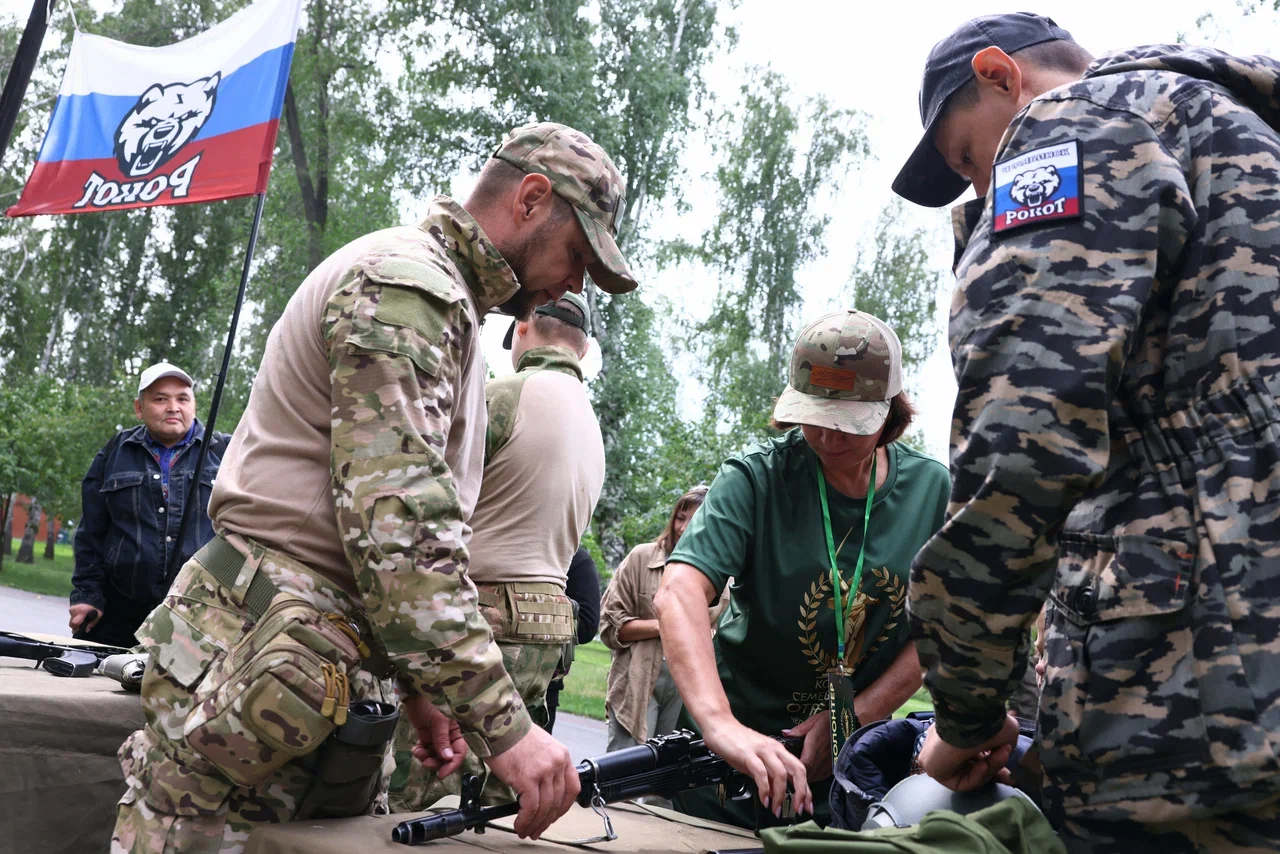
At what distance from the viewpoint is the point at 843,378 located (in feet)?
8.71

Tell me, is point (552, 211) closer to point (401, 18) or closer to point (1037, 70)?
point (1037, 70)

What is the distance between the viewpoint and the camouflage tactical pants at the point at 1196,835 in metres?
1.31

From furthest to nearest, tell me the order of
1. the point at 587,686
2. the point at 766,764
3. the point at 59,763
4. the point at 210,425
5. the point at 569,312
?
the point at 587,686
the point at 210,425
the point at 569,312
the point at 59,763
the point at 766,764

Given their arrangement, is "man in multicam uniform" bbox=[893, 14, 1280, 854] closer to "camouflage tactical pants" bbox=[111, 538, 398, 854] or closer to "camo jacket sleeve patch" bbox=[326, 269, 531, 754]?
"camo jacket sleeve patch" bbox=[326, 269, 531, 754]

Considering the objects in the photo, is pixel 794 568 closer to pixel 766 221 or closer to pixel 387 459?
pixel 387 459

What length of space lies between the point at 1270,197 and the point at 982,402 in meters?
0.44

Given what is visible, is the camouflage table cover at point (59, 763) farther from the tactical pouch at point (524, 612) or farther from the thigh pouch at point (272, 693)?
the thigh pouch at point (272, 693)

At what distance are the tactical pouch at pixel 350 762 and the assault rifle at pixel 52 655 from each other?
182 cm

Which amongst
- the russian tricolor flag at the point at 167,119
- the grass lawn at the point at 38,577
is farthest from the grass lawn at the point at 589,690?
the grass lawn at the point at 38,577

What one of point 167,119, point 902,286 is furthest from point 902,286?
point 167,119

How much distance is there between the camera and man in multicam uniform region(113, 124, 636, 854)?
6.02 feet

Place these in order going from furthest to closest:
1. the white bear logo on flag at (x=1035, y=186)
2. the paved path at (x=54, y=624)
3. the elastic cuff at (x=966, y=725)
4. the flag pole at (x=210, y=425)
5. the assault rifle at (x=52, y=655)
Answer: the paved path at (x=54, y=624) → the flag pole at (x=210, y=425) → the assault rifle at (x=52, y=655) → the elastic cuff at (x=966, y=725) → the white bear logo on flag at (x=1035, y=186)

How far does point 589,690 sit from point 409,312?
1518 centimetres

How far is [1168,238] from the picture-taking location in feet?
4.65
